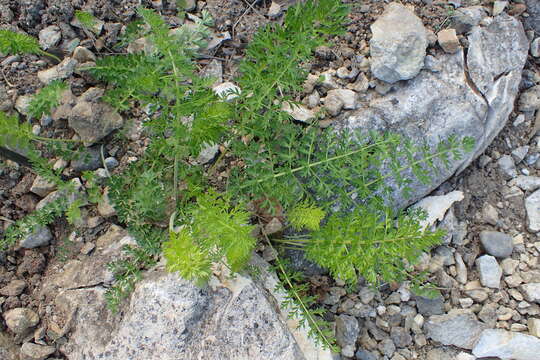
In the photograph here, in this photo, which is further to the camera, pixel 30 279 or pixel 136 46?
pixel 136 46

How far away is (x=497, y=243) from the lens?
14.1ft

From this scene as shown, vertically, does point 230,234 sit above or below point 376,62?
below

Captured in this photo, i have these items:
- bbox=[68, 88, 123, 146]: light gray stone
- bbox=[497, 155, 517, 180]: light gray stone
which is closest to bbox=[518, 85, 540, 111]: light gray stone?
bbox=[497, 155, 517, 180]: light gray stone

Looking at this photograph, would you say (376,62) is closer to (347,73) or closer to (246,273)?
(347,73)

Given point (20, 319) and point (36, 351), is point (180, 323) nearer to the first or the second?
point (36, 351)

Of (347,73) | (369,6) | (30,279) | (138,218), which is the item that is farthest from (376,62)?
(30,279)

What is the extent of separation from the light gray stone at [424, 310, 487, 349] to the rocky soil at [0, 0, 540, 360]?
10 millimetres

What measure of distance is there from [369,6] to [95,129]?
8.40 feet

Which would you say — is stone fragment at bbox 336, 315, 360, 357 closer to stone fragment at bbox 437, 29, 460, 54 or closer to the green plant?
stone fragment at bbox 437, 29, 460, 54

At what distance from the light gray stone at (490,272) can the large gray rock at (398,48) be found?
170 centimetres

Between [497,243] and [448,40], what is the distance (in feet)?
5.85

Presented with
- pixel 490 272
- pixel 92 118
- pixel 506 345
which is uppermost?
pixel 92 118

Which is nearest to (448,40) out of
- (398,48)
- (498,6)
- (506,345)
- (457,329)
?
(398,48)

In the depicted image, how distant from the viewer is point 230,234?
304cm
